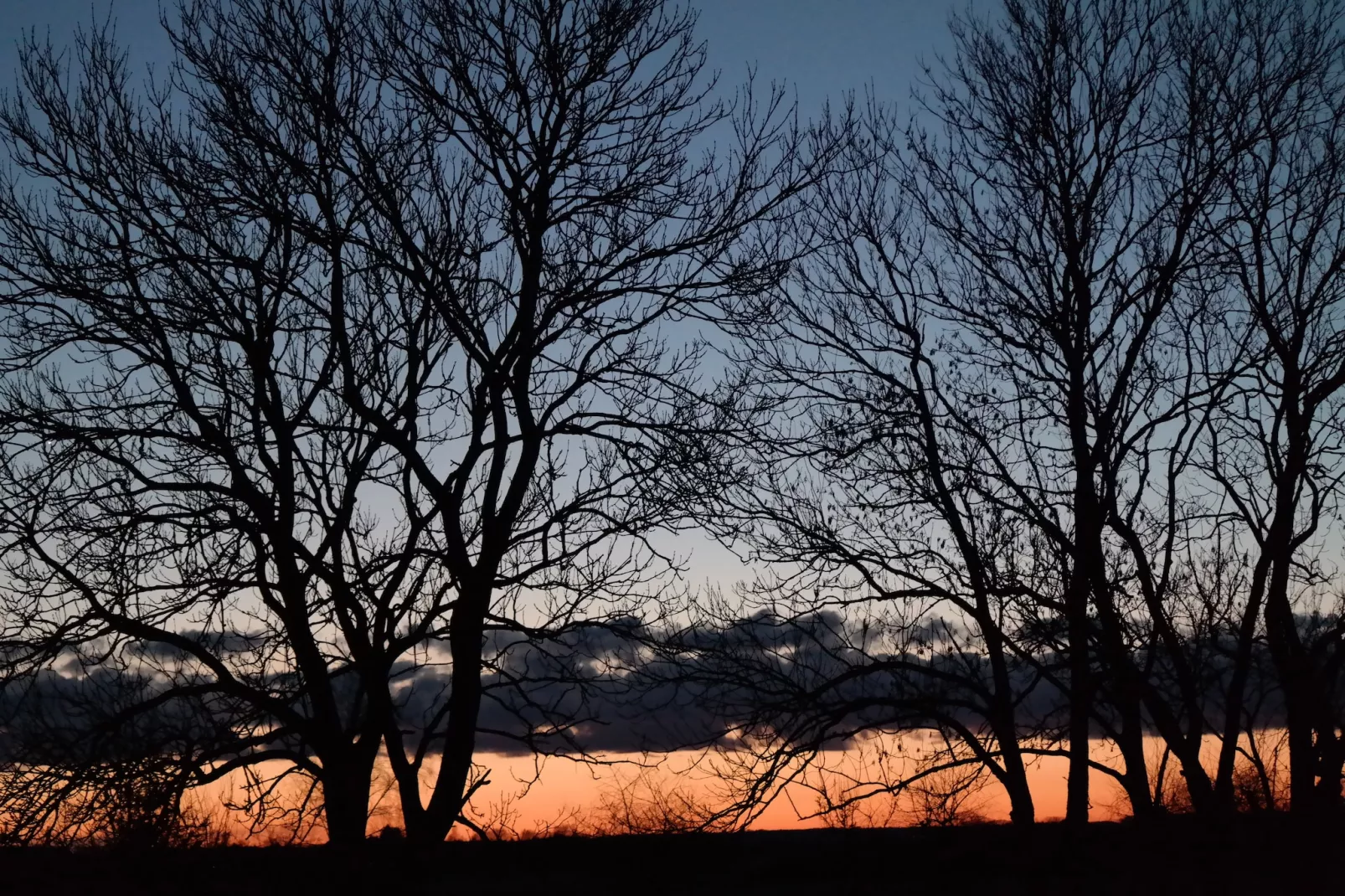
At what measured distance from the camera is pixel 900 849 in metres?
8.37

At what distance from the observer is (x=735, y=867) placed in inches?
320

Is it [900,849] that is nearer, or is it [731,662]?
[900,849]

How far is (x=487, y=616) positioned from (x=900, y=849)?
11.4 feet

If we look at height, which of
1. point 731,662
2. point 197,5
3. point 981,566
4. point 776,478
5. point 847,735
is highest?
point 197,5

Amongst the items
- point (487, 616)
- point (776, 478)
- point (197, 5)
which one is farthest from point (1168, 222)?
point (197, 5)

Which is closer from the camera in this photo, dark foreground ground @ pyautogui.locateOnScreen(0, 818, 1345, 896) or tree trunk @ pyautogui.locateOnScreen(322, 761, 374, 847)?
dark foreground ground @ pyautogui.locateOnScreen(0, 818, 1345, 896)

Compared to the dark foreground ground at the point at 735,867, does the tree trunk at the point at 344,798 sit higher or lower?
higher

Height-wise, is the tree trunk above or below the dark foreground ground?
above

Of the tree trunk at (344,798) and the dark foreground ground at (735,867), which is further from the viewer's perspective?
the tree trunk at (344,798)

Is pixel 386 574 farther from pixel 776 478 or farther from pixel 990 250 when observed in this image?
pixel 990 250

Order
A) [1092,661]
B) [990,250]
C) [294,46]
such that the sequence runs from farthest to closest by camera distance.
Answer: [990,250] < [1092,661] < [294,46]

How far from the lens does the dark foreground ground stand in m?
7.49

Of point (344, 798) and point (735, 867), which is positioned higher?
point (344, 798)

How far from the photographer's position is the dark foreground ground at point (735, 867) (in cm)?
749
